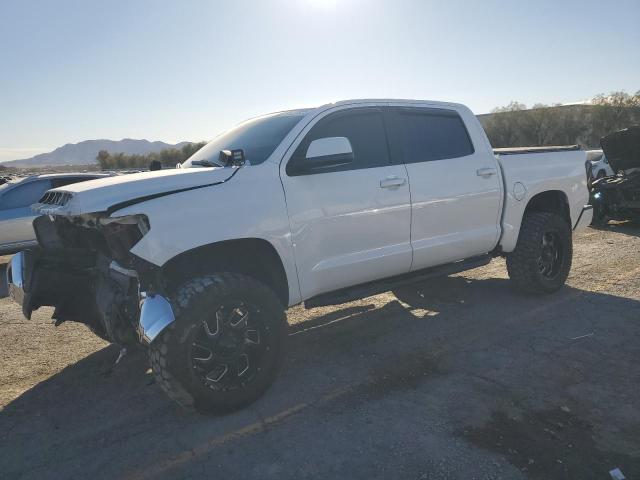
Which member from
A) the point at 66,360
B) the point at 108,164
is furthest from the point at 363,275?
the point at 108,164

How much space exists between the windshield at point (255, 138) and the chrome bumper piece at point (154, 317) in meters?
1.27

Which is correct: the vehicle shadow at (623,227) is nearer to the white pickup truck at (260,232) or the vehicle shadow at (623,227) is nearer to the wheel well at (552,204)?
the wheel well at (552,204)

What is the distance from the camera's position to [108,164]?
70688mm

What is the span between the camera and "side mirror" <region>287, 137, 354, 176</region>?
377cm

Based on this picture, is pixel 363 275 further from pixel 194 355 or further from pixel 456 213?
pixel 194 355

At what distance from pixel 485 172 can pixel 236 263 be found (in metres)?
2.74

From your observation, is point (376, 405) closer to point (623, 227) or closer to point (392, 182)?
point (392, 182)

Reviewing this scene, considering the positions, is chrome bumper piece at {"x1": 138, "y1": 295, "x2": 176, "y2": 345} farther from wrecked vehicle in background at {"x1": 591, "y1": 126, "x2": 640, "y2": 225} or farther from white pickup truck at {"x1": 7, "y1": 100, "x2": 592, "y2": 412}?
wrecked vehicle in background at {"x1": 591, "y1": 126, "x2": 640, "y2": 225}

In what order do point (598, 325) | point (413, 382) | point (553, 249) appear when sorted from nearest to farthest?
point (413, 382) < point (598, 325) < point (553, 249)

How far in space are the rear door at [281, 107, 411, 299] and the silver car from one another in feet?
22.1

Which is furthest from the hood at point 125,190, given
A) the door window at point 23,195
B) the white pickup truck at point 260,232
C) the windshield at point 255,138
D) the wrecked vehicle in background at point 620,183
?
the wrecked vehicle in background at point 620,183

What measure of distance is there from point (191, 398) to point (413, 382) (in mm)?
1589

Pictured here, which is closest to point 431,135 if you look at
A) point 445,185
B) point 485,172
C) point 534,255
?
point 445,185

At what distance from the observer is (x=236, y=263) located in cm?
385
